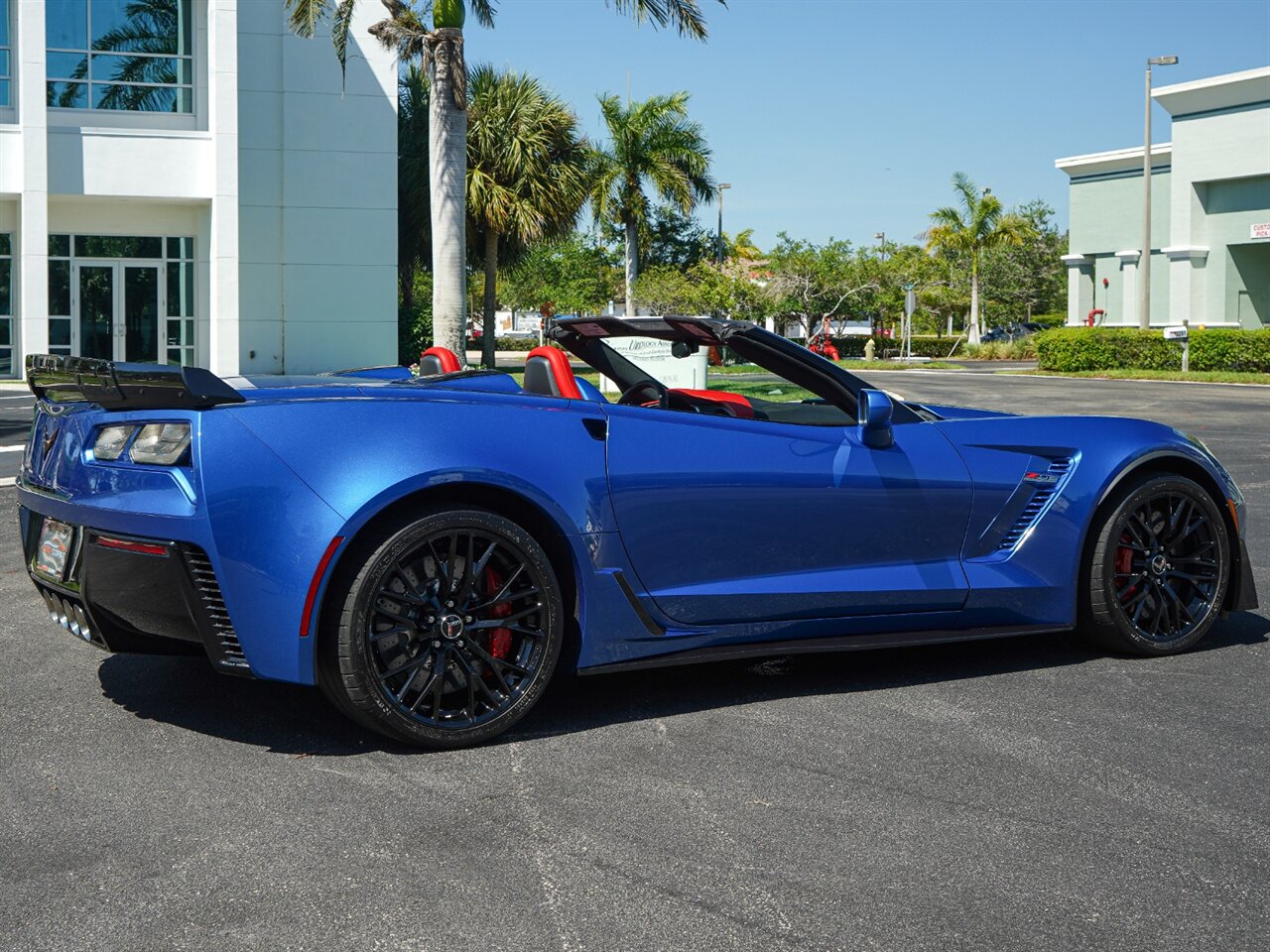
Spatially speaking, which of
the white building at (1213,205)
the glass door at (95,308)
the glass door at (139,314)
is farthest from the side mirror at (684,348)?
the white building at (1213,205)

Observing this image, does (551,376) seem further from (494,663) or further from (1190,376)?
(1190,376)

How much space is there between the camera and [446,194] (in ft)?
62.7

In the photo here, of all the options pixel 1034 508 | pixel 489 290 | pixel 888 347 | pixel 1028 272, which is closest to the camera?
pixel 1034 508

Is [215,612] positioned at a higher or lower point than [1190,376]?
lower

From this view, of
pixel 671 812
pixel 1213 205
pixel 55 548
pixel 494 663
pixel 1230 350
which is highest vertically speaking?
pixel 1213 205

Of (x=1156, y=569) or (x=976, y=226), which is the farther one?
(x=976, y=226)

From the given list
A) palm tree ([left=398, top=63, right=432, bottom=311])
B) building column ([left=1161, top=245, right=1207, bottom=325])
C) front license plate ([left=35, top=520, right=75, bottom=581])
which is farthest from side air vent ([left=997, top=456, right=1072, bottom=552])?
building column ([left=1161, top=245, right=1207, bottom=325])

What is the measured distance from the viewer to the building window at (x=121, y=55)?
2811 centimetres

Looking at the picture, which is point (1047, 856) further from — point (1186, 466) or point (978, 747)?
point (1186, 466)

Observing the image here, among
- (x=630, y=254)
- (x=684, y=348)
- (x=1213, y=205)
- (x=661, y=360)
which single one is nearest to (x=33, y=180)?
(x=630, y=254)

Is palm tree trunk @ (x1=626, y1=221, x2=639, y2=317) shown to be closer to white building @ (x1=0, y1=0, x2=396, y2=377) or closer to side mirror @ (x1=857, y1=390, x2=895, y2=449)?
white building @ (x1=0, y1=0, x2=396, y2=377)

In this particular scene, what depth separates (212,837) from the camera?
3533mm

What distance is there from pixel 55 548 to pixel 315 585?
37.3 inches

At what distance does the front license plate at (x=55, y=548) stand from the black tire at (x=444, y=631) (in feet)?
2.82
